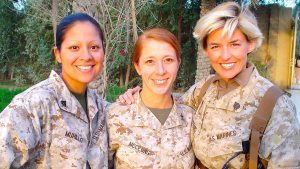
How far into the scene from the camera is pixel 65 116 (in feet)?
7.68

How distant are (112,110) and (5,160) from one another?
920 millimetres

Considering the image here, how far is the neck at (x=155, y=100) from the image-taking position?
2779 mm

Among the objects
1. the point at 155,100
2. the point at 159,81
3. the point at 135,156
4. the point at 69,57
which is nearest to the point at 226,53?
the point at 159,81

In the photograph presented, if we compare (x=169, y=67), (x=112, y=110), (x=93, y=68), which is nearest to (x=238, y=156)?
(x=169, y=67)

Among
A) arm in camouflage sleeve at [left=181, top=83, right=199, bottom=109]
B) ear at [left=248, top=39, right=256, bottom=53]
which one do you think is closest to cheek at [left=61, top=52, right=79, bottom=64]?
arm in camouflage sleeve at [left=181, top=83, right=199, bottom=109]

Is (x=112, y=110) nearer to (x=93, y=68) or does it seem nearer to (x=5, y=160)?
(x=93, y=68)

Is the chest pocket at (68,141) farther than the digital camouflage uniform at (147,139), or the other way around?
the digital camouflage uniform at (147,139)

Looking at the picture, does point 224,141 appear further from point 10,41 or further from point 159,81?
point 10,41

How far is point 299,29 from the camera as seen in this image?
11.7m

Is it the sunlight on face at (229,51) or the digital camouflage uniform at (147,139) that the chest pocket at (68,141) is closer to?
the digital camouflage uniform at (147,139)

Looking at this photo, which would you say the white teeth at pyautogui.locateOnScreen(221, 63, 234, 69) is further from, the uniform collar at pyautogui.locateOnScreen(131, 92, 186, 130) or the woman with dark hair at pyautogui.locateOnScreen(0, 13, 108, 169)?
the woman with dark hair at pyautogui.locateOnScreen(0, 13, 108, 169)

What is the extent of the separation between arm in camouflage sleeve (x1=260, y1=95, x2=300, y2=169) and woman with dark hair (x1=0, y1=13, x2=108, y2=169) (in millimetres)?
1002

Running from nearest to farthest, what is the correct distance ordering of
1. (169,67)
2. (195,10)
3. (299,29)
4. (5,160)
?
(5,160), (169,67), (299,29), (195,10)

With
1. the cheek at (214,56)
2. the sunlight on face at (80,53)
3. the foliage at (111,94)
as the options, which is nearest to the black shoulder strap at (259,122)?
the cheek at (214,56)
